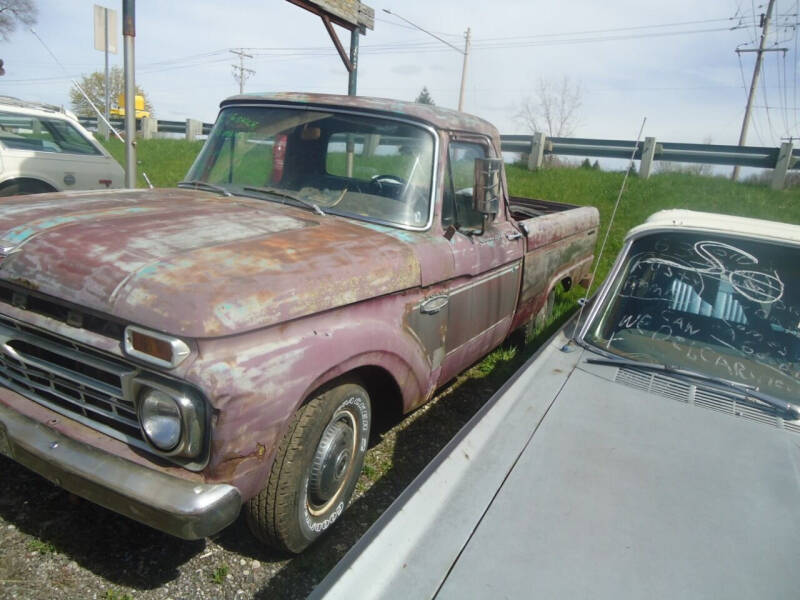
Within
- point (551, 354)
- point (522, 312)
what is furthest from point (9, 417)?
point (522, 312)

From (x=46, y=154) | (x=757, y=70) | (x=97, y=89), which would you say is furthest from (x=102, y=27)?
(x=97, y=89)

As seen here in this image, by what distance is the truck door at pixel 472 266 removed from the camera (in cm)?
323

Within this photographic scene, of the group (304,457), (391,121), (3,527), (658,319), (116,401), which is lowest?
(3,527)

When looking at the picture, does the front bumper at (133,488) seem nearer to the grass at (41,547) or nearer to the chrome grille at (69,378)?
the chrome grille at (69,378)

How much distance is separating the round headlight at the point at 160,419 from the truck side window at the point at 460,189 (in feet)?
6.18

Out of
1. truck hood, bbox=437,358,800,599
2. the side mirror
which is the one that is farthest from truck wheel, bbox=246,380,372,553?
the side mirror

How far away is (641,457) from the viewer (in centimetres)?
189

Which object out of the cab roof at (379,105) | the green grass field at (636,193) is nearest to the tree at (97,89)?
the green grass field at (636,193)

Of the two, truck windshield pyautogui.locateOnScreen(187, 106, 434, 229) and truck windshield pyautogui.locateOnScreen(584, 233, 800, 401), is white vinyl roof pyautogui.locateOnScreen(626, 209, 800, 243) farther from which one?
truck windshield pyautogui.locateOnScreen(187, 106, 434, 229)

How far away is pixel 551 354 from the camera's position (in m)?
2.76

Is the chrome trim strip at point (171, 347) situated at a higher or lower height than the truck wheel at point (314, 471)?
higher

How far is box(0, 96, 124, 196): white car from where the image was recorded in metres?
5.98

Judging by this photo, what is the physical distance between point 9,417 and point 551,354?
235cm

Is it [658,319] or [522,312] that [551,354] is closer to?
[658,319]
